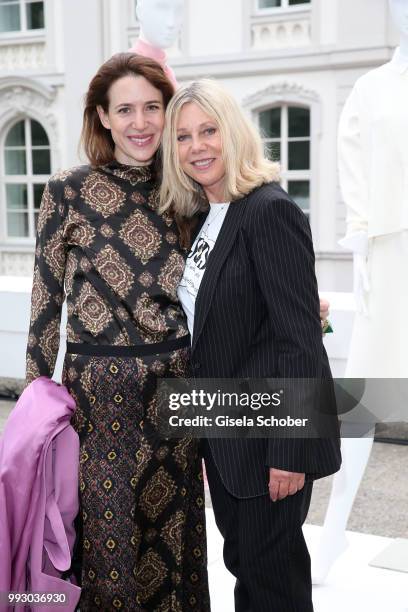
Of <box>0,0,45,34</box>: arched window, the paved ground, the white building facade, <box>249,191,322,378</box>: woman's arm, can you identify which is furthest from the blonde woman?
<box>0,0,45,34</box>: arched window

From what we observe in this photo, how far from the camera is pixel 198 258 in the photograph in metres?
2.02

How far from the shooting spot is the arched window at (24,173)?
55.4ft

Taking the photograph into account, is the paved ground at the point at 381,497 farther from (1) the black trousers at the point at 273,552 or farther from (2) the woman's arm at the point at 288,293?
(2) the woman's arm at the point at 288,293

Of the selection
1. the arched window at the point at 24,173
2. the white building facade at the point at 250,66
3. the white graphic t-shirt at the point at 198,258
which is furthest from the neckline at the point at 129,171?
the arched window at the point at 24,173

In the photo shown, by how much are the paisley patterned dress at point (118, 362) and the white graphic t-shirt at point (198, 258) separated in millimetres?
24

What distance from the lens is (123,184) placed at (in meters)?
2.10

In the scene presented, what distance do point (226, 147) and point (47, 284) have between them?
1.86 feet

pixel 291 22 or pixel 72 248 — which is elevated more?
pixel 291 22

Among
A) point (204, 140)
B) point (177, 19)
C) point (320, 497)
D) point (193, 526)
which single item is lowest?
point (320, 497)

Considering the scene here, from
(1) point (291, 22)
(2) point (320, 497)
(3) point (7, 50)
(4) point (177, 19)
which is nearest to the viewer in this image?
(4) point (177, 19)

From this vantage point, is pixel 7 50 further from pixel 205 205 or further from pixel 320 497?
pixel 205 205

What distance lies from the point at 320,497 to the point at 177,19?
237cm

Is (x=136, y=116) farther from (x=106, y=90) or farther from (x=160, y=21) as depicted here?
(x=160, y=21)

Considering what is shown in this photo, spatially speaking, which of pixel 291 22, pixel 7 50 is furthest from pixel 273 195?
pixel 7 50
